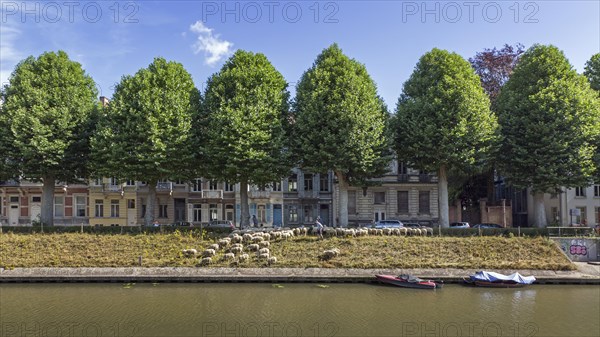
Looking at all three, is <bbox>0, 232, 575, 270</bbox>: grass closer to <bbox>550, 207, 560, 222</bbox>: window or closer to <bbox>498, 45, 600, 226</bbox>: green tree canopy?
<bbox>498, 45, 600, 226</bbox>: green tree canopy

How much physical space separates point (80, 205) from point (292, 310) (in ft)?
163

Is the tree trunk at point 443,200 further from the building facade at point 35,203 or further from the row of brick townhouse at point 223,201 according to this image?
the building facade at point 35,203

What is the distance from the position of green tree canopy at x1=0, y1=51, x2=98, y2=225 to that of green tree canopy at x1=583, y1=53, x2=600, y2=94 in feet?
184

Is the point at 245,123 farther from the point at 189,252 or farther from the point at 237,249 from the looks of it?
the point at 189,252

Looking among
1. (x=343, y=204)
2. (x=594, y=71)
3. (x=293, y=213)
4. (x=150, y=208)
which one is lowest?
(x=293, y=213)

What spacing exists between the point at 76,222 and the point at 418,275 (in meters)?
49.4

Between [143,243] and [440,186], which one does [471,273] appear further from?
[143,243]

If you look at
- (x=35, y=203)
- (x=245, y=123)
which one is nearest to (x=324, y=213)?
(x=245, y=123)

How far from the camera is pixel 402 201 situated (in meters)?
64.0

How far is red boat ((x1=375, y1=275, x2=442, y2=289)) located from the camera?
106ft

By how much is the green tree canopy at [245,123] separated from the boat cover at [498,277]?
2175 centimetres

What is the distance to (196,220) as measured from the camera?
66.1 metres

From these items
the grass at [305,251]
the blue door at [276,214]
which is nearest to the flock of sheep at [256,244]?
the grass at [305,251]

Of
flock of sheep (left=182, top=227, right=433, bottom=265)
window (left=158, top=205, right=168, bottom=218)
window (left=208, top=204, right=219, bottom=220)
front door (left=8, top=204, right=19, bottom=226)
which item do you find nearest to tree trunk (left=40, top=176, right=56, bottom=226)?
window (left=158, top=205, right=168, bottom=218)
